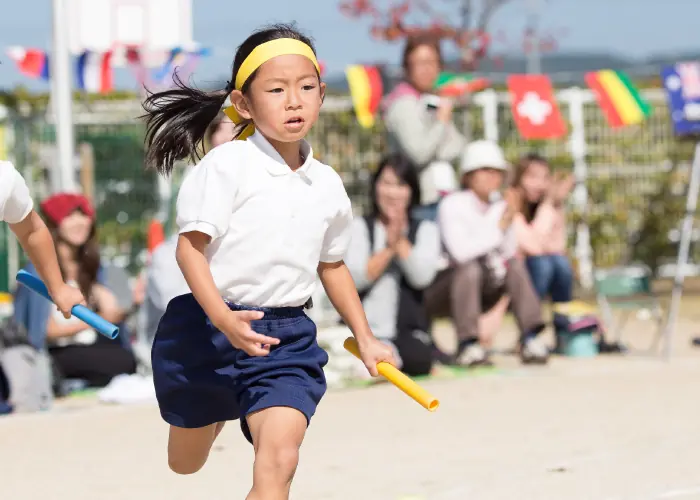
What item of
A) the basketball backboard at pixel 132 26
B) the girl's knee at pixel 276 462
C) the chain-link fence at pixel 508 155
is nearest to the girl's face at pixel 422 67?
the basketball backboard at pixel 132 26

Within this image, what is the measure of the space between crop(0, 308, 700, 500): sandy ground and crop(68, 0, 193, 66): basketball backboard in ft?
11.4

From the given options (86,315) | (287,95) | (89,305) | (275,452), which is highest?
(287,95)

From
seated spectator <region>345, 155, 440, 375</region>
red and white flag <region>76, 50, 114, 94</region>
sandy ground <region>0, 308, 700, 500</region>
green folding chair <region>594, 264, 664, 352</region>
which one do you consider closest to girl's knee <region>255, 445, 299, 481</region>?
sandy ground <region>0, 308, 700, 500</region>

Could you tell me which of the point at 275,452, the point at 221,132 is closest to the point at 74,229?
the point at 221,132

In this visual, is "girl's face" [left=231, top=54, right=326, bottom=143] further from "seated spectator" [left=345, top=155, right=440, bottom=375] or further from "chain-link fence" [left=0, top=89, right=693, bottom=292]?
"chain-link fence" [left=0, top=89, right=693, bottom=292]

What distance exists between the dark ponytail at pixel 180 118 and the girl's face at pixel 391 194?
176 inches

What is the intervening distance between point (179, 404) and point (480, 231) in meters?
5.59

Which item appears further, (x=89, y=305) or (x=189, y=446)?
(x=89, y=305)

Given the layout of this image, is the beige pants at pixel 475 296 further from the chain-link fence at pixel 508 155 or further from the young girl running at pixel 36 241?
the young girl running at pixel 36 241

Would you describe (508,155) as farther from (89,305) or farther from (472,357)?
(89,305)

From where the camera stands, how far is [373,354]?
4316 mm

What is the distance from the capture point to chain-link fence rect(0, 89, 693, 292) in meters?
12.4

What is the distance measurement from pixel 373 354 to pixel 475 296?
543 cm

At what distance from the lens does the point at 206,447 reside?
4625 millimetres
